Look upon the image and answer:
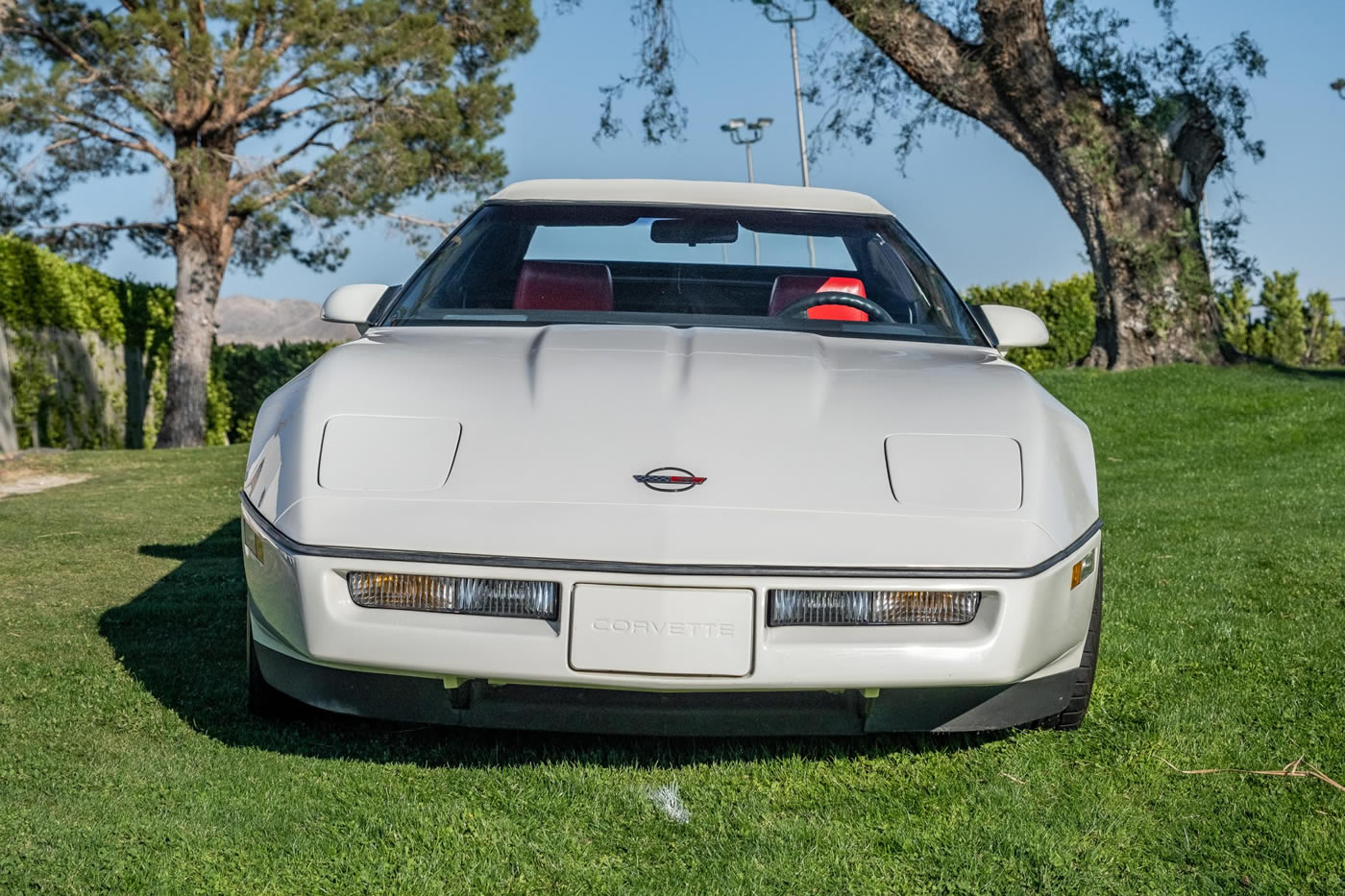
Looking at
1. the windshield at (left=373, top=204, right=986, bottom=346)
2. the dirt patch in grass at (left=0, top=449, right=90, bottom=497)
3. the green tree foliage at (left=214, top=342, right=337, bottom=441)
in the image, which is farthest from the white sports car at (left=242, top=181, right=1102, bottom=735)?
the green tree foliage at (left=214, top=342, right=337, bottom=441)

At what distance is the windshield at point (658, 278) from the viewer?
11.2 feet

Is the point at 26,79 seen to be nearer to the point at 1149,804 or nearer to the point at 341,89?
the point at 341,89

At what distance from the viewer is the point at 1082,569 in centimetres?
264

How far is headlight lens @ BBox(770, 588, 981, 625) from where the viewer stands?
2387 millimetres

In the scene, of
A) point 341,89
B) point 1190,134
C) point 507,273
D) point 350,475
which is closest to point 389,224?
point 341,89

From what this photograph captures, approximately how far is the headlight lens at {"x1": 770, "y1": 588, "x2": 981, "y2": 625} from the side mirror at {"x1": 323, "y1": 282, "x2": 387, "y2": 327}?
170 cm

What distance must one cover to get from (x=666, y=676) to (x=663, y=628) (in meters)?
0.10

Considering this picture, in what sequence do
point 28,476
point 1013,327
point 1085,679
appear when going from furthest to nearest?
point 28,476
point 1013,327
point 1085,679

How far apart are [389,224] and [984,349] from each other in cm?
1944

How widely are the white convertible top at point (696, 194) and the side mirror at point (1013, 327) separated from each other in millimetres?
495

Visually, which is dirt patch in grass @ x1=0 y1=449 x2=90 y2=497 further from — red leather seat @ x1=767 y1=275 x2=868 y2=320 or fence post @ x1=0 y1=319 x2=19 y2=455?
red leather seat @ x1=767 y1=275 x2=868 y2=320

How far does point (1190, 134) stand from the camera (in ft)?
50.2

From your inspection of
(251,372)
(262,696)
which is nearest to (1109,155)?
(262,696)

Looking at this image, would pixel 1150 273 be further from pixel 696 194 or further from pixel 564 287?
pixel 564 287
